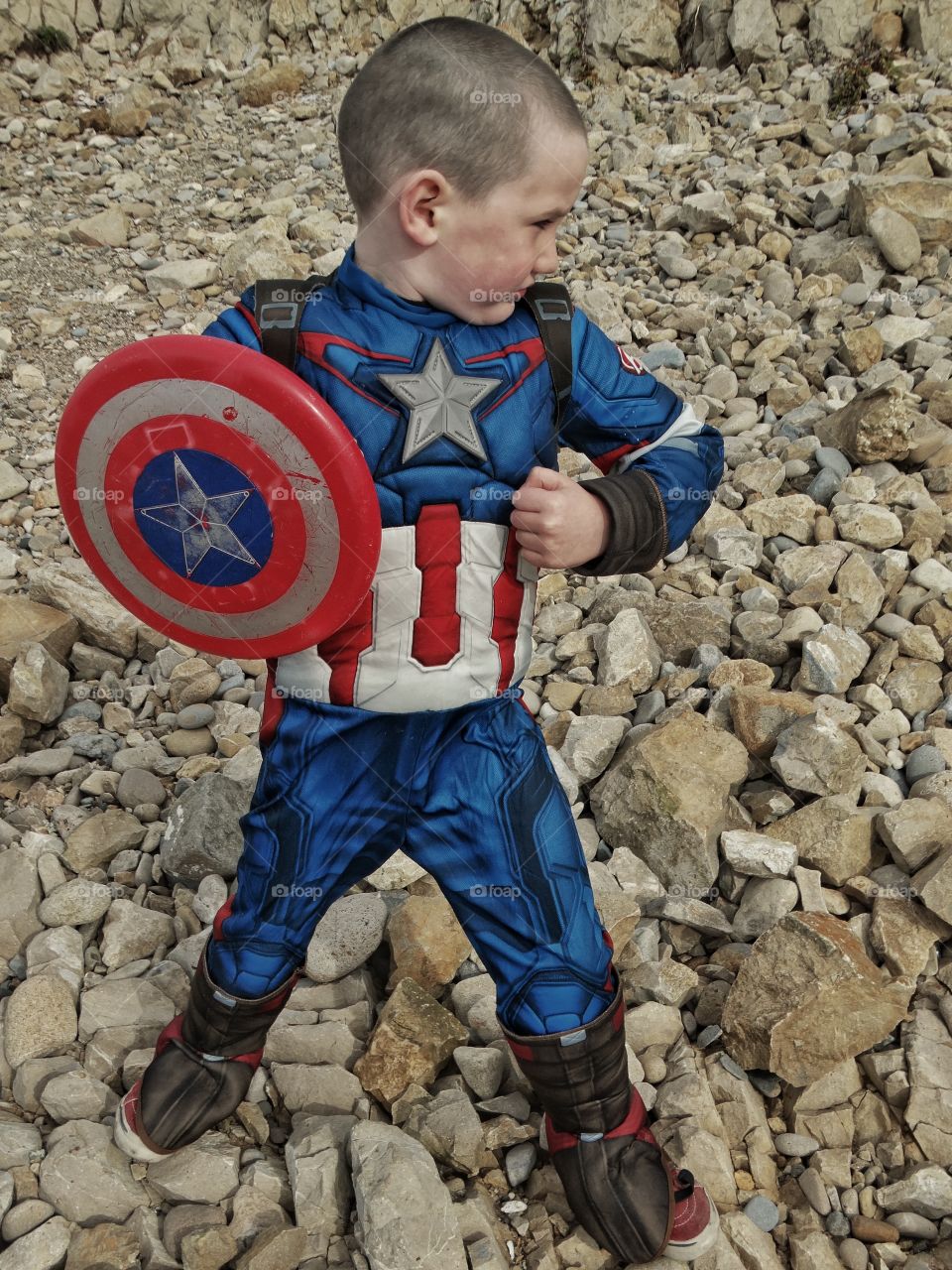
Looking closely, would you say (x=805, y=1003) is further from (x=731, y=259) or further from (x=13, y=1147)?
(x=731, y=259)

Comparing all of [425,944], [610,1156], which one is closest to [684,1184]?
[610,1156]

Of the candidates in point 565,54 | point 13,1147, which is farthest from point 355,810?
point 565,54

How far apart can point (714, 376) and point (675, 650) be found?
1.74 metres

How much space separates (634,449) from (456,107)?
2.15 feet

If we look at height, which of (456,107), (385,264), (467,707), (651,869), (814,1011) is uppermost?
(456,107)

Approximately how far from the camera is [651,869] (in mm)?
2803

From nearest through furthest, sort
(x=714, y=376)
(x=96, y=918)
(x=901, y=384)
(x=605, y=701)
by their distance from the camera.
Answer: (x=96, y=918) < (x=605, y=701) < (x=901, y=384) < (x=714, y=376)

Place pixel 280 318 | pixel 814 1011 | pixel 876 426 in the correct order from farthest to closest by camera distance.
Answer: pixel 876 426 → pixel 814 1011 → pixel 280 318

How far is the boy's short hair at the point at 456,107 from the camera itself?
66.8 inches

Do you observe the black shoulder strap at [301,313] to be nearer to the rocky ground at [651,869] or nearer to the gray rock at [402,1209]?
the rocky ground at [651,869]

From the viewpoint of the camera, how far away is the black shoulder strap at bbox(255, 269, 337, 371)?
1796 millimetres

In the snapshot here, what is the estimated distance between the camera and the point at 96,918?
270cm

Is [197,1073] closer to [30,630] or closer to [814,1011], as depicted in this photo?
[814,1011]

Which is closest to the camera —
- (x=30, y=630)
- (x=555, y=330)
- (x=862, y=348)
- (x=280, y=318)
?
(x=280, y=318)
